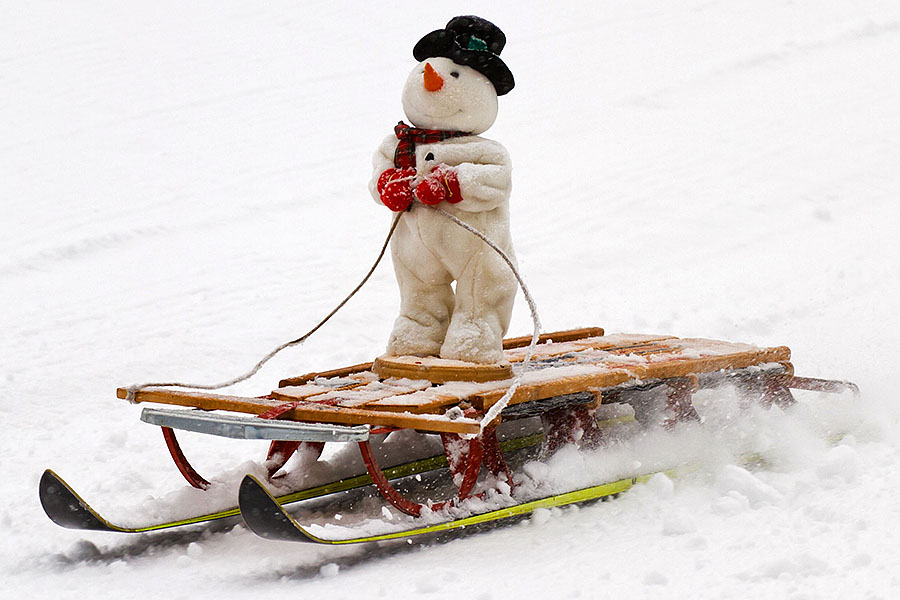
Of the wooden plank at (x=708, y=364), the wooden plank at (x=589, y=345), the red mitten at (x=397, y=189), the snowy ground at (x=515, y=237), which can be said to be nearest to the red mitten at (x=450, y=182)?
the red mitten at (x=397, y=189)

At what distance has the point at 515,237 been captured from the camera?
795 cm

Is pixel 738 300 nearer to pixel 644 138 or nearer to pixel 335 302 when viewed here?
pixel 335 302

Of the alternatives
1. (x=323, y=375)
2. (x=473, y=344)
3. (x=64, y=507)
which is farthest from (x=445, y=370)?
(x=64, y=507)

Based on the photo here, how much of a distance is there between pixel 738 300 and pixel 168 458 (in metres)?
3.72

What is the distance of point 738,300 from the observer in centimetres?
660

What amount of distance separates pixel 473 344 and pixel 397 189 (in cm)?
63

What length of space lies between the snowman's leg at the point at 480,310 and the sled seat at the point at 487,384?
0.15m

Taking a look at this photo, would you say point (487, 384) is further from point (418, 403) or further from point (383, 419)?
point (383, 419)

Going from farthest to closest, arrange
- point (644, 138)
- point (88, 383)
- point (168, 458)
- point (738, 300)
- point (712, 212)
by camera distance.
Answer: point (644, 138) → point (712, 212) → point (738, 300) → point (88, 383) → point (168, 458)

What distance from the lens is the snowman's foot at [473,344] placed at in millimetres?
3838

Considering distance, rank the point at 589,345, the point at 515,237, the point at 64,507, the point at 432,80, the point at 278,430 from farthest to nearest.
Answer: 1. the point at 515,237
2. the point at 589,345
3. the point at 432,80
4. the point at 64,507
5. the point at 278,430

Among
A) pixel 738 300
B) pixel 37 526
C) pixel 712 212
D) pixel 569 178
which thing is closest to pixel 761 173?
pixel 712 212

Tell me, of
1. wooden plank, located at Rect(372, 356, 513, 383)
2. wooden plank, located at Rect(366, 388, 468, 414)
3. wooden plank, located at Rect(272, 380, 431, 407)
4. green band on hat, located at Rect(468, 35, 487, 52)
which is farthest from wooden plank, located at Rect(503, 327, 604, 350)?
green band on hat, located at Rect(468, 35, 487, 52)

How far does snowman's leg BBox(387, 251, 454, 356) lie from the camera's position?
401 cm
